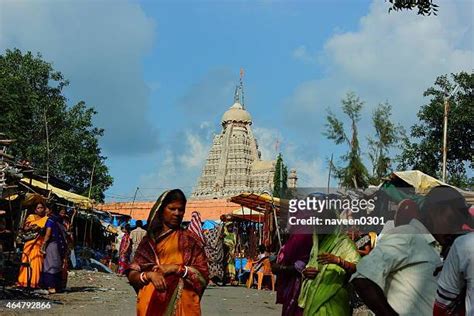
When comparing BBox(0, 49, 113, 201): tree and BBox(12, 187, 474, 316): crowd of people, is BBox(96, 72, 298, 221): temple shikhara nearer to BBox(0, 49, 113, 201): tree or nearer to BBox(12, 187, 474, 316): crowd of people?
BBox(0, 49, 113, 201): tree

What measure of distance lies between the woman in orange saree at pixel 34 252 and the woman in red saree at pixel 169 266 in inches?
295

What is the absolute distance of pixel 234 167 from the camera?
7050cm

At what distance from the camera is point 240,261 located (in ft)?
70.4

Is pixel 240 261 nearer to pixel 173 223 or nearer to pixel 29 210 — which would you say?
pixel 29 210

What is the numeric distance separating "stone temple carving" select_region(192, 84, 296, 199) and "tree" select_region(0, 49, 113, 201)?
25.2 metres

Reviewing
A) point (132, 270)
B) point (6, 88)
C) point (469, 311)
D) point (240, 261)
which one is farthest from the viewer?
point (6, 88)

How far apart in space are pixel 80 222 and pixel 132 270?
829 inches

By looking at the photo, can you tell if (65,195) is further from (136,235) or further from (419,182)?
(419,182)

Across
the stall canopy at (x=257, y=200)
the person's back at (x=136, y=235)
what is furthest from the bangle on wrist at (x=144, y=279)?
the stall canopy at (x=257, y=200)

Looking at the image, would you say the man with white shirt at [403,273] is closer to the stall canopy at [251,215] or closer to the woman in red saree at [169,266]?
the woman in red saree at [169,266]

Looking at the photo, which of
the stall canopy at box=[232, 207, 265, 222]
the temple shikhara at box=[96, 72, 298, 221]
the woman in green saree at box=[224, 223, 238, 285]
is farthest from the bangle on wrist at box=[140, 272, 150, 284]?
the temple shikhara at box=[96, 72, 298, 221]

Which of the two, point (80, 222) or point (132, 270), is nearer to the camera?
point (132, 270)

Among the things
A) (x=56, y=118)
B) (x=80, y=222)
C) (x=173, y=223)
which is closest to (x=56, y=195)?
(x=80, y=222)

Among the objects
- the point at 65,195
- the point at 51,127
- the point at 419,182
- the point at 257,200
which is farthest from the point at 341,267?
the point at 51,127
